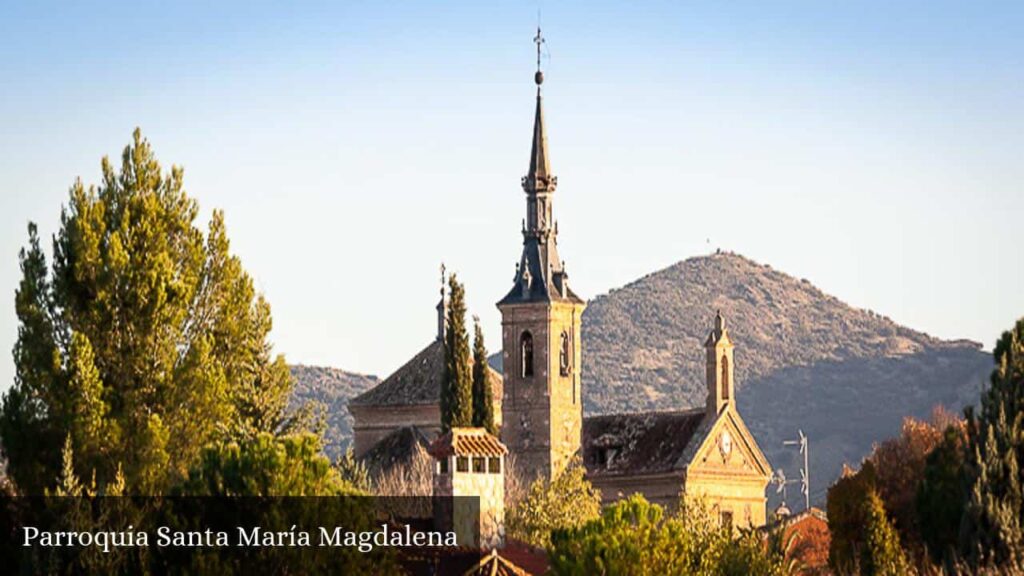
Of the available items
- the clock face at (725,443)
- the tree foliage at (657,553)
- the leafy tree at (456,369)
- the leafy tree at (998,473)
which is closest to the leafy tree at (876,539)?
the tree foliage at (657,553)

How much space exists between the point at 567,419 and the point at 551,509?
15.1 m

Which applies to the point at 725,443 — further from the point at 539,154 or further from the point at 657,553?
the point at 657,553

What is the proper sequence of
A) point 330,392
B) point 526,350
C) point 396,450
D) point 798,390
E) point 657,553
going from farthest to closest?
point 330,392 < point 798,390 < point 526,350 < point 396,450 < point 657,553

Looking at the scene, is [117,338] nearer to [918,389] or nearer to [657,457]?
[657,457]

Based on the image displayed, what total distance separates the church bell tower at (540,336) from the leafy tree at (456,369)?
687 cm

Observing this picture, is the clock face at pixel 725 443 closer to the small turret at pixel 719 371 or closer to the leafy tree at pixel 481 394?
the small turret at pixel 719 371

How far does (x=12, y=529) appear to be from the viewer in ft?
149

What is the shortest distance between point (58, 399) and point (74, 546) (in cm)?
467

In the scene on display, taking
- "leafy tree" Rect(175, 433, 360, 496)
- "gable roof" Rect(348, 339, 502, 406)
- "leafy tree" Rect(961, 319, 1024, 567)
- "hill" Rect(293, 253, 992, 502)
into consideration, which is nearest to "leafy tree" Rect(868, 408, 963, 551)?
"leafy tree" Rect(961, 319, 1024, 567)

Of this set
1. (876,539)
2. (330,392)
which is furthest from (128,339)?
(330,392)

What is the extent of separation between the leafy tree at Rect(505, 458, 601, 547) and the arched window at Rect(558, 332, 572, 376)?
33.0 feet

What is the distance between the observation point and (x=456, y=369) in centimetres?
8006

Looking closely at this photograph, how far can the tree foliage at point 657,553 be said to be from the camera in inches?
1789

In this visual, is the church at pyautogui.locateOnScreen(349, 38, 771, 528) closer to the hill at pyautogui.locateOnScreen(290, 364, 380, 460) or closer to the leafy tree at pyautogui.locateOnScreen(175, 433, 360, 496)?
the leafy tree at pyautogui.locateOnScreen(175, 433, 360, 496)
